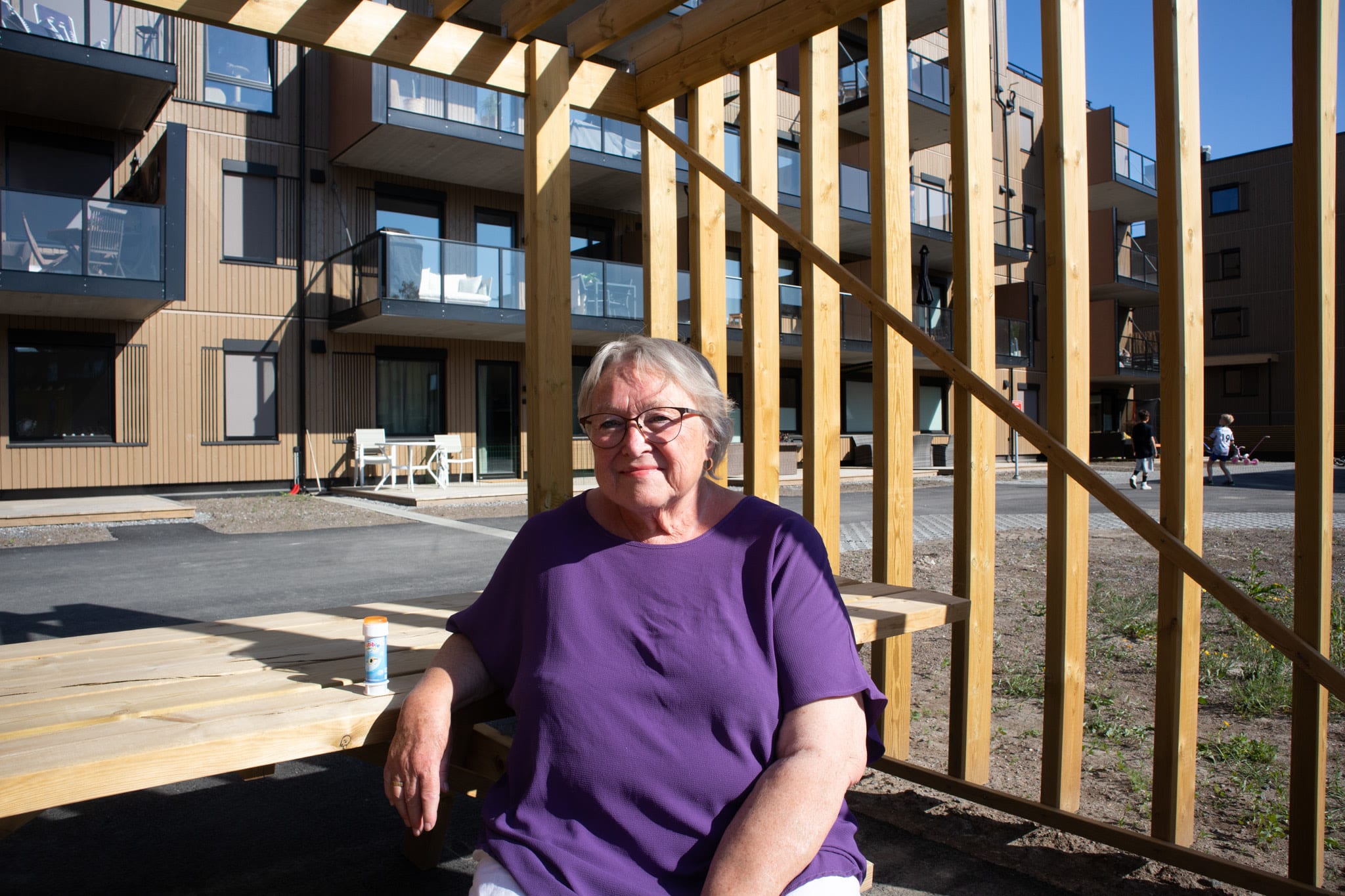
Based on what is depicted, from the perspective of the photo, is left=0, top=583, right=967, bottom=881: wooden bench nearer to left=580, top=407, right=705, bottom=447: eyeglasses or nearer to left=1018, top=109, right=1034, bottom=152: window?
left=580, top=407, right=705, bottom=447: eyeglasses

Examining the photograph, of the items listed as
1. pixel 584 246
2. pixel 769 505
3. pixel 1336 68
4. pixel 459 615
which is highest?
pixel 584 246

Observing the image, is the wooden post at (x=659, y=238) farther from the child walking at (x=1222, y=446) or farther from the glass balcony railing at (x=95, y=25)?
the child walking at (x=1222, y=446)

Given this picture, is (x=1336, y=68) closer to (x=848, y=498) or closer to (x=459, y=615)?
(x=459, y=615)

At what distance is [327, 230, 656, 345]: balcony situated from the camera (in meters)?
15.7

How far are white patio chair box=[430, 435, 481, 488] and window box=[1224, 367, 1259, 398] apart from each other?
32.9 m

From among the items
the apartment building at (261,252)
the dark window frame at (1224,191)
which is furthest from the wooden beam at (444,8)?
the dark window frame at (1224,191)

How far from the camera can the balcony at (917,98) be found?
70.2ft

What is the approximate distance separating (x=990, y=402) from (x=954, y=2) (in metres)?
1.33

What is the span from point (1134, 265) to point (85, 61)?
28.1 metres

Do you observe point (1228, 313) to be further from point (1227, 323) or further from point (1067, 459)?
point (1067, 459)

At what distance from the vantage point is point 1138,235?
39.3 metres

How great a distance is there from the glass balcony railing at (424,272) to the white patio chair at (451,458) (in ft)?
8.78

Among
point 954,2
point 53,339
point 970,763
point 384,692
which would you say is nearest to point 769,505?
point 384,692

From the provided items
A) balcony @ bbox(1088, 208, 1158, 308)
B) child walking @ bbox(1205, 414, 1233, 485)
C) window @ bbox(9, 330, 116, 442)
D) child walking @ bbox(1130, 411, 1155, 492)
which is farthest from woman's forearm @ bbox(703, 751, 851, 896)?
balcony @ bbox(1088, 208, 1158, 308)
